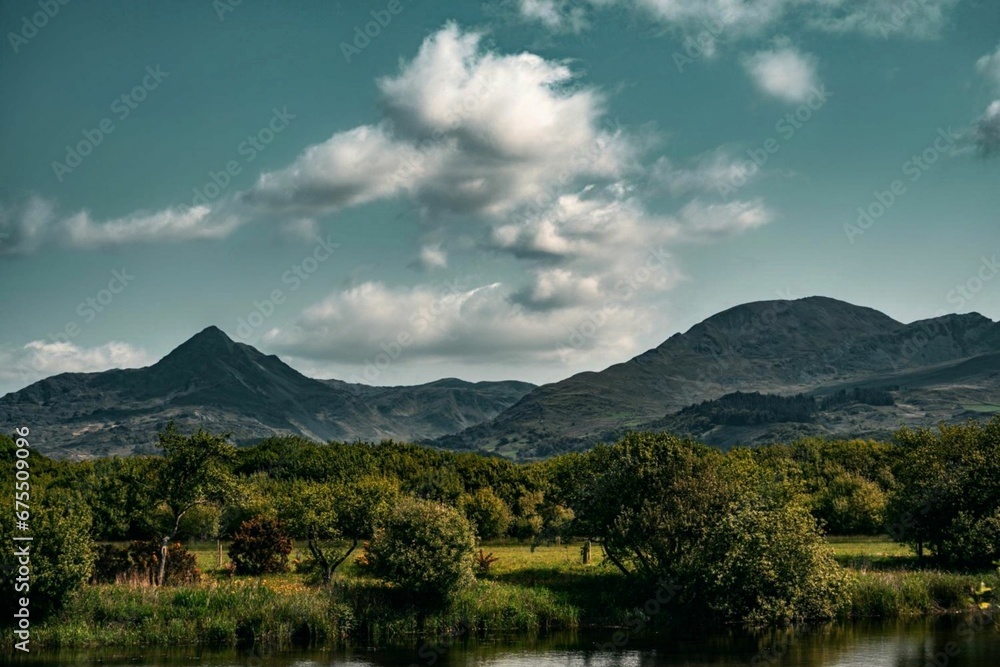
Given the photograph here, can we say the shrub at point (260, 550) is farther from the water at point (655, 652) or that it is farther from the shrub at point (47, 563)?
the water at point (655, 652)

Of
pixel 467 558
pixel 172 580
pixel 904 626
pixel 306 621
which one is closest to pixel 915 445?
pixel 904 626

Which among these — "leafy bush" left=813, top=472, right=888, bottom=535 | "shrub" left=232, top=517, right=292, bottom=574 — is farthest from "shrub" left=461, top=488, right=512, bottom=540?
"shrub" left=232, top=517, right=292, bottom=574

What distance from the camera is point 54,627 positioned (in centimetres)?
5800

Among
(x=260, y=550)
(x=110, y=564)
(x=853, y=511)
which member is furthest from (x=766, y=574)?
(x=853, y=511)

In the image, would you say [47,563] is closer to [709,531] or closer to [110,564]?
[110,564]

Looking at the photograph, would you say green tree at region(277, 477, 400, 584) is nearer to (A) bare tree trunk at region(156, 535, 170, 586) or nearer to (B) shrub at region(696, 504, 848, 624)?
(A) bare tree trunk at region(156, 535, 170, 586)

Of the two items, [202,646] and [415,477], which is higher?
[415,477]

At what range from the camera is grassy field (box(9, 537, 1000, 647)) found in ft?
194

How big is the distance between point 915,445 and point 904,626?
44712 mm

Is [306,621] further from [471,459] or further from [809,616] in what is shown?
[471,459]

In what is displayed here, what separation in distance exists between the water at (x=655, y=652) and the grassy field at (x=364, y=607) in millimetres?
2268

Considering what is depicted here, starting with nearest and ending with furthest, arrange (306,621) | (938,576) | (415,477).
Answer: (306,621), (938,576), (415,477)

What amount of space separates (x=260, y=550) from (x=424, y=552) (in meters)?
18.7

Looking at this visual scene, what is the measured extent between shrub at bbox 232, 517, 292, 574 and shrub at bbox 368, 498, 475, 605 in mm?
12890
